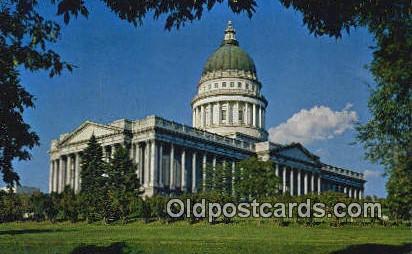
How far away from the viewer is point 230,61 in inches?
5645

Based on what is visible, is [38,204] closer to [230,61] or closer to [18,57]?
[18,57]

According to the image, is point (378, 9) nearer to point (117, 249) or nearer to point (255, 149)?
point (117, 249)

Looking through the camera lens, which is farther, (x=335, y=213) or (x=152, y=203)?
(x=152, y=203)

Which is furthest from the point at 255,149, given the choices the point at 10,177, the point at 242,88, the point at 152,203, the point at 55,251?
the point at 10,177

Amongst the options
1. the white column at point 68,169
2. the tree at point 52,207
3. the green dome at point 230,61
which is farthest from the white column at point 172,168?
the green dome at point 230,61

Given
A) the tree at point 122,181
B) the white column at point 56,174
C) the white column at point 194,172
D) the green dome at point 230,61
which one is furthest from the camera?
the green dome at point 230,61

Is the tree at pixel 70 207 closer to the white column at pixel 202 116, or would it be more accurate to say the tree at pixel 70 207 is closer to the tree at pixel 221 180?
the tree at pixel 221 180

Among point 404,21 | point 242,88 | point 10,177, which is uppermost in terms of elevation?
point 242,88

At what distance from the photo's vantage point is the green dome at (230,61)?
14325 cm

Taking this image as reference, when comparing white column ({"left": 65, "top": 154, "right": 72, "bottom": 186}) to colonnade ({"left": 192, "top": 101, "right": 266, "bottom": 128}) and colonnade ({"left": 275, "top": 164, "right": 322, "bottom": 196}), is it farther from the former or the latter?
colonnade ({"left": 275, "top": 164, "right": 322, "bottom": 196})

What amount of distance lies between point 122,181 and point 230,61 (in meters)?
73.3

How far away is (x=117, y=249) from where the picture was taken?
2902 centimetres

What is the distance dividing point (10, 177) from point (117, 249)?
12.5m

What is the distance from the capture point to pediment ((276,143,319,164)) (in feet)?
419
